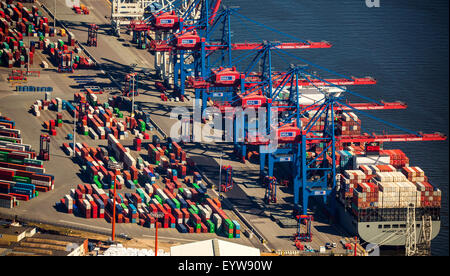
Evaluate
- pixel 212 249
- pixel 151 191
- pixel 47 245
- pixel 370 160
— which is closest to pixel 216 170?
Answer: pixel 151 191

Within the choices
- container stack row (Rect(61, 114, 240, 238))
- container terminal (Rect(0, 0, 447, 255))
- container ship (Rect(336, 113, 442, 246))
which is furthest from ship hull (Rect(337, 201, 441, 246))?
container stack row (Rect(61, 114, 240, 238))

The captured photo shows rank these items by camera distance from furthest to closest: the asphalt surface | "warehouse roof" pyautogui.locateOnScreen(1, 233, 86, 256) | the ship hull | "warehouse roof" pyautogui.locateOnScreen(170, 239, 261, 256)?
the ship hull
the asphalt surface
"warehouse roof" pyautogui.locateOnScreen(1, 233, 86, 256)
"warehouse roof" pyautogui.locateOnScreen(170, 239, 261, 256)

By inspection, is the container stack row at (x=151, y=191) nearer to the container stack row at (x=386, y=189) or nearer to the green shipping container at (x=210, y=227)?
the green shipping container at (x=210, y=227)

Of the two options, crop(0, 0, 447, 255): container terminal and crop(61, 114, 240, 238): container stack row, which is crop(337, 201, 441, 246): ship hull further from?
crop(61, 114, 240, 238): container stack row

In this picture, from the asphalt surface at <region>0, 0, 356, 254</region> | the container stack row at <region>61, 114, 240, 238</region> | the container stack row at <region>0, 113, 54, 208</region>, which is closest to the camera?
the asphalt surface at <region>0, 0, 356, 254</region>

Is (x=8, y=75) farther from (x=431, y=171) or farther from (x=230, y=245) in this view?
(x=230, y=245)

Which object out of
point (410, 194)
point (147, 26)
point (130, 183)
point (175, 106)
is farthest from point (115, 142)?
point (410, 194)

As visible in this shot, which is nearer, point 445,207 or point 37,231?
point 37,231

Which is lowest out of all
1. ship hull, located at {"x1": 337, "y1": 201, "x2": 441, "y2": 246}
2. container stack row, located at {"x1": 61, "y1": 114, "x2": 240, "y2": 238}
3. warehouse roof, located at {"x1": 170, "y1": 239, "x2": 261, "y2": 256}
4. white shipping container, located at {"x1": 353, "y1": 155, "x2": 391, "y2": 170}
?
ship hull, located at {"x1": 337, "y1": 201, "x2": 441, "y2": 246}
